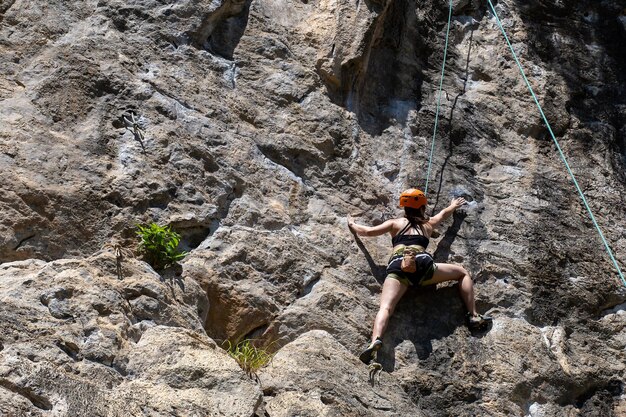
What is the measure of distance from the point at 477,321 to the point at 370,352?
0.94 metres

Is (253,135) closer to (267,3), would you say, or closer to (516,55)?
(267,3)

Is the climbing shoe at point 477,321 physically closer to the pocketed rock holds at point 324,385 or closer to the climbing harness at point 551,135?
the pocketed rock holds at point 324,385

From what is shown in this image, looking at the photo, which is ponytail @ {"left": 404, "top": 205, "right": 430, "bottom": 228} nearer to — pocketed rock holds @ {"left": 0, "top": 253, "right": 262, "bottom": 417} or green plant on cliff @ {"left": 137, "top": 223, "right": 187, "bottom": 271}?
green plant on cliff @ {"left": 137, "top": 223, "right": 187, "bottom": 271}

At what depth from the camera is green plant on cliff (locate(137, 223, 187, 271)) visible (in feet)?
21.5

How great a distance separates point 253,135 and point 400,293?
1649 millimetres

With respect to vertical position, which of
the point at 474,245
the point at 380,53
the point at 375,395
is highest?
the point at 380,53

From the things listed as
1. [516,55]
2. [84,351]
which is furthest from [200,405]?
[516,55]

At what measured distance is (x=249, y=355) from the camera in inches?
256

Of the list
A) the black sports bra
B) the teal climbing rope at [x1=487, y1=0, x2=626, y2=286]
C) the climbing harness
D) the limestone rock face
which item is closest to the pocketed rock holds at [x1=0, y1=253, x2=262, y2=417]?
the limestone rock face

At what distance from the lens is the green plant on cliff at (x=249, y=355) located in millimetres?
6270

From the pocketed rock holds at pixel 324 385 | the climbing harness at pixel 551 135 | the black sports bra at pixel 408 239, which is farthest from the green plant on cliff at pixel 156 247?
the climbing harness at pixel 551 135

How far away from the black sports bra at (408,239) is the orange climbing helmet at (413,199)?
168 mm

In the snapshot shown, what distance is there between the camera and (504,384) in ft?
23.0

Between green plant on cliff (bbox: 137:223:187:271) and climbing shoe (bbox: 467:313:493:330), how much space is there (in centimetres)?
220
